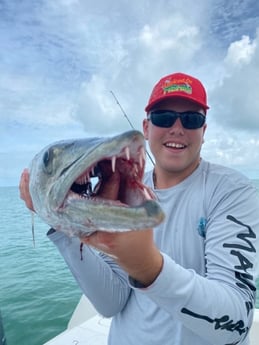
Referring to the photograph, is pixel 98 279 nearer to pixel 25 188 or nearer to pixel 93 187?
pixel 25 188

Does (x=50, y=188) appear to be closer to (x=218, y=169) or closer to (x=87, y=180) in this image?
(x=87, y=180)

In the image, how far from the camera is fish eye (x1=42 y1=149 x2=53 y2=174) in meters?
1.24

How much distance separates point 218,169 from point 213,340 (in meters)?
0.81

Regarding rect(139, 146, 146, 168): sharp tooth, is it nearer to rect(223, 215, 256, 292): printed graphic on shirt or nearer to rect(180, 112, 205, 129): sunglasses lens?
rect(223, 215, 256, 292): printed graphic on shirt

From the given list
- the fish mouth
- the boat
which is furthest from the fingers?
the boat

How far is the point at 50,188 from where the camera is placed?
118cm

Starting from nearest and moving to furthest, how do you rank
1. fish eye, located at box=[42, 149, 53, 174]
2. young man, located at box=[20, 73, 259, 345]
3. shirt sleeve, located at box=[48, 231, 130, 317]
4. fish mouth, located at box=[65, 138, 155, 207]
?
fish mouth, located at box=[65, 138, 155, 207], young man, located at box=[20, 73, 259, 345], fish eye, located at box=[42, 149, 53, 174], shirt sleeve, located at box=[48, 231, 130, 317]

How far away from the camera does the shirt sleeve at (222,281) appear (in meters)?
1.12

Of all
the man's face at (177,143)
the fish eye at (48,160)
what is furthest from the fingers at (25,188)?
the man's face at (177,143)

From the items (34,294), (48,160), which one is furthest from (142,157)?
(34,294)

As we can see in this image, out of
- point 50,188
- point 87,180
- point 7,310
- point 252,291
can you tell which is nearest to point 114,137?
point 87,180

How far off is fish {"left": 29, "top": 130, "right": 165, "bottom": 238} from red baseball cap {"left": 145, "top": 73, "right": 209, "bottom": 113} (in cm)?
76

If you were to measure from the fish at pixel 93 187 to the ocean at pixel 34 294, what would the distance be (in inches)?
186

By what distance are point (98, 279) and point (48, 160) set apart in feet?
2.64
